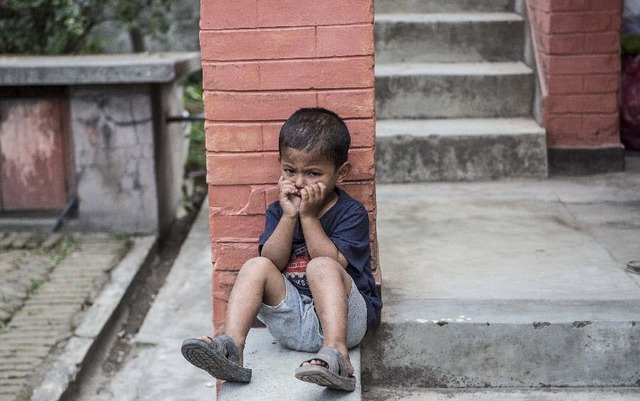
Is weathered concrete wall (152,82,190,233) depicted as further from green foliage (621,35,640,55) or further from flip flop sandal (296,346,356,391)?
flip flop sandal (296,346,356,391)

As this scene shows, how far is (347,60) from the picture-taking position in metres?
3.27

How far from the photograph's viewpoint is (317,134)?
3.15m

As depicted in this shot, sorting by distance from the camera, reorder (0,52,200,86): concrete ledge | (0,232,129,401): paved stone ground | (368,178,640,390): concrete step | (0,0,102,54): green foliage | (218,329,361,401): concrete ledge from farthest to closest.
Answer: (0,0,102,54): green foliage
(0,52,200,86): concrete ledge
(0,232,129,401): paved stone ground
(368,178,640,390): concrete step
(218,329,361,401): concrete ledge

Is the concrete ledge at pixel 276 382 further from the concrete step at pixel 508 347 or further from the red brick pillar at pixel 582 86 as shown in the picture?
the red brick pillar at pixel 582 86

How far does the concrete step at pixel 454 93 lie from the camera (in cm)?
593

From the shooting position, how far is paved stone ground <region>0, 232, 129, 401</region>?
15.8ft

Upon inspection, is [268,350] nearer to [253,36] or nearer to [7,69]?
[253,36]

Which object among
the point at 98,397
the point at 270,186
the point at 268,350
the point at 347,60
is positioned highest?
the point at 347,60

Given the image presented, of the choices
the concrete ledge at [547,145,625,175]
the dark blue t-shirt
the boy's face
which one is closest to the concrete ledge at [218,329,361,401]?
the dark blue t-shirt

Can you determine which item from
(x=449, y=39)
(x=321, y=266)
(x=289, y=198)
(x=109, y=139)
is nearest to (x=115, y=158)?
(x=109, y=139)

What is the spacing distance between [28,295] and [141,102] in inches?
66.1

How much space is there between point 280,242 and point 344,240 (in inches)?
8.2

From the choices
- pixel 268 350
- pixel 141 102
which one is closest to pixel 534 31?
pixel 141 102

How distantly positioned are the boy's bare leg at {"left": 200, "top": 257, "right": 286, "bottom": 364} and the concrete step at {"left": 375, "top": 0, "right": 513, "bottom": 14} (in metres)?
3.77
